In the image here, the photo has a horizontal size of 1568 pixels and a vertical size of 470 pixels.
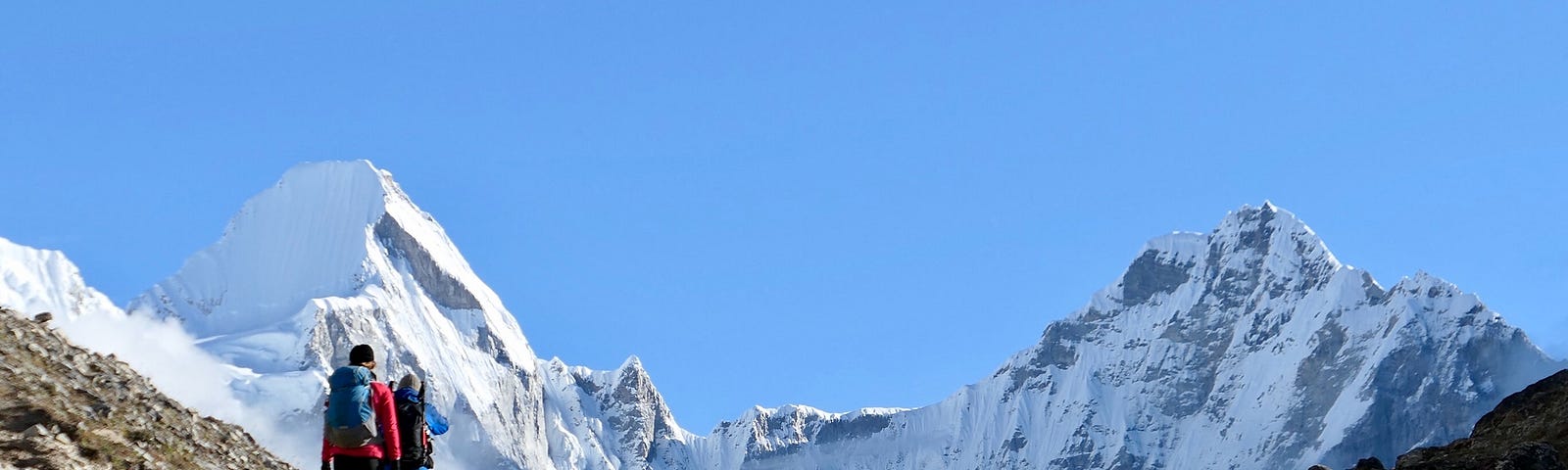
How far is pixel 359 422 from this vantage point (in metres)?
23.3

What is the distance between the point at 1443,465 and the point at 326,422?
19.4 m

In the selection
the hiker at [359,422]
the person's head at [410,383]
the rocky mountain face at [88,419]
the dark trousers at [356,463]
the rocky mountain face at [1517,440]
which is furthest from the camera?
the rocky mountain face at [1517,440]

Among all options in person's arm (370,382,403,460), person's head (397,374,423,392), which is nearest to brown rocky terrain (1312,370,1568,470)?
person's head (397,374,423,392)

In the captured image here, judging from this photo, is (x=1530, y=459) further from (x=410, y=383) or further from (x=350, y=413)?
(x=350, y=413)

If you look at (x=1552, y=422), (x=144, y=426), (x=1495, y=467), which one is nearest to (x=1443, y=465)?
(x=1495, y=467)

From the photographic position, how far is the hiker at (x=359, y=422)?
76.5 ft

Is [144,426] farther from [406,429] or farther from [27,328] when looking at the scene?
[406,429]

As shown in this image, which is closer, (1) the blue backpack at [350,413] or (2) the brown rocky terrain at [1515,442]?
(1) the blue backpack at [350,413]

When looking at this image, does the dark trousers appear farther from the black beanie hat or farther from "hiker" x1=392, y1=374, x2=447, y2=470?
the black beanie hat

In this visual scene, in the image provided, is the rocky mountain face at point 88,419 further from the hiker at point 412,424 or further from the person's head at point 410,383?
the hiker at point 412,424

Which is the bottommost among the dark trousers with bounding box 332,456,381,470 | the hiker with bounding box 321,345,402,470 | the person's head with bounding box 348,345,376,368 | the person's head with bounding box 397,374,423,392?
the dark trousers with bounding box 332,456,381,470

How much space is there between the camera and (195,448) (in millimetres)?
30312

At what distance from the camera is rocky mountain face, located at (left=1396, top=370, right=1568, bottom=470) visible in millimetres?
33969

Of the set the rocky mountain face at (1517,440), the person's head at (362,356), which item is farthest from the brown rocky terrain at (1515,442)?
the person's head at (362,356)
